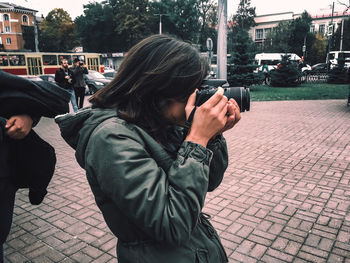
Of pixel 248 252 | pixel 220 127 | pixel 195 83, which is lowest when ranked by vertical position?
pixel 248 252

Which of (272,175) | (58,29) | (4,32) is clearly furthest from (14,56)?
(4,32)

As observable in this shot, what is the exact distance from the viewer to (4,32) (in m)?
74.7

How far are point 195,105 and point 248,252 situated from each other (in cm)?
222

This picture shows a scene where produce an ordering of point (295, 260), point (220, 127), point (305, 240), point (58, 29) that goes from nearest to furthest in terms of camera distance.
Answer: point (220, 127)
point (295, 260)
point (305, 240)
point (58, 29)

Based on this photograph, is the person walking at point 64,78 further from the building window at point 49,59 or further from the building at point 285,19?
the building at point 285,19

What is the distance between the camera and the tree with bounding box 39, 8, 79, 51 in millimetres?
56594

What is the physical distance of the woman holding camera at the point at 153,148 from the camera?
0.97 m

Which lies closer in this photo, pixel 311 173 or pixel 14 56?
pixel 311 173

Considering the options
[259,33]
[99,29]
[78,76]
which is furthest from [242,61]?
[259,33]

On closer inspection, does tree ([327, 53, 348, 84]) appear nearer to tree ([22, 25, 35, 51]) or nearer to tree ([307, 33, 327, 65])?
tree ([307, 33, 327, 65])

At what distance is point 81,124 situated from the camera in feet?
3.93

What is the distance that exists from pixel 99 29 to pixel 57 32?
17166 mm

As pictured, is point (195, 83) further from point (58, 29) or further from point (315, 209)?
point (58, 29)

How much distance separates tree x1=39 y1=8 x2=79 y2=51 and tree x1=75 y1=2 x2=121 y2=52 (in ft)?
33.7
